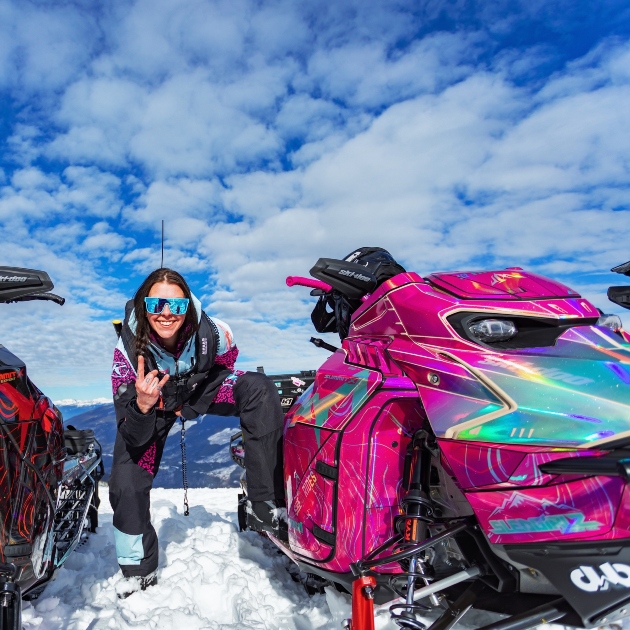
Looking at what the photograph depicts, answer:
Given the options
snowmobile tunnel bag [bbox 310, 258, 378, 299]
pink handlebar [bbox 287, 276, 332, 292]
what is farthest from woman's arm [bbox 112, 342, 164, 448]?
snowmobile tunnel bag [bbox 310, 258, 378, 299]

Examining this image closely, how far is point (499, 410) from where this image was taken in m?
1.44

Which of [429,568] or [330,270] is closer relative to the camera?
[429,568]

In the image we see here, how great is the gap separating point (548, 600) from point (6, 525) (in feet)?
6.64

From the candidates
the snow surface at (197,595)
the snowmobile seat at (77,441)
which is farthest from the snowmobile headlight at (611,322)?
the snowmobile seat at (77,441)

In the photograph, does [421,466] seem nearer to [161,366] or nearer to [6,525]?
[6,525]

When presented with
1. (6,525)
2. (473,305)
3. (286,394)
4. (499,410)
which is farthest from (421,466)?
(286,394)

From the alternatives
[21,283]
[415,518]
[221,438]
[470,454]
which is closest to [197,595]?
[415,518]

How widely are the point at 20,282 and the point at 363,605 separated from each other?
1790 mm

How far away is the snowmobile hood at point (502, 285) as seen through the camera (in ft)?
5.63

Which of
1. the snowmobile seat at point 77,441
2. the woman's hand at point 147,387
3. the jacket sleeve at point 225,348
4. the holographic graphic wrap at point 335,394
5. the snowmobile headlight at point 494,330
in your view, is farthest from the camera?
the jacket sleeve at point 225,348

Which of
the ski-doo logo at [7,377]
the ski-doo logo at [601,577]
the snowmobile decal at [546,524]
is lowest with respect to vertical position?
the ski-doo logo at [601,577]

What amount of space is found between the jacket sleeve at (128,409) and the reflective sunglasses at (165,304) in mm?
429

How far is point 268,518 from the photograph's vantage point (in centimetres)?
284

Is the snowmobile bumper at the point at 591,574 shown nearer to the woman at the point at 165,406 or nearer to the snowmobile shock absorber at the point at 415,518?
the snowmobile shock absorber at the point at 415,518
